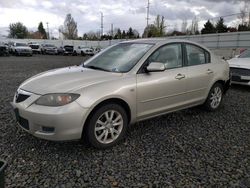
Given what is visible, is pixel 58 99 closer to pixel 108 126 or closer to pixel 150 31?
pixel 108 126

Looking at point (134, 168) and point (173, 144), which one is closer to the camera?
point (134, 168)

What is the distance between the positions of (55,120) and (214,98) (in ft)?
11.8

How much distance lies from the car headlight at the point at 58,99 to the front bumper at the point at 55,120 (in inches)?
2.2

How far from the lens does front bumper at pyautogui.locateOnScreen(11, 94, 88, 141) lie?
9.93 feet

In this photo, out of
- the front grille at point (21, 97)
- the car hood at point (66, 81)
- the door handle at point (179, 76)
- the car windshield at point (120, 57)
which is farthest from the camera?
the door handle at point (179, 76)

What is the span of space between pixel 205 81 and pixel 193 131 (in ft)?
3.84

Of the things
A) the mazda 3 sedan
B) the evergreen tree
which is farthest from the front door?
the evergreen tree

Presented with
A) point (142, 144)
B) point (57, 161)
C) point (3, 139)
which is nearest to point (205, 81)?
point (142, 144)

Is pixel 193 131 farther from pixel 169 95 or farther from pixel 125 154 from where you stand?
pixel 125 154

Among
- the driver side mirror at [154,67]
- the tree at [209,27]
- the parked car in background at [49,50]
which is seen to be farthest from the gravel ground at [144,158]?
the tree at [209,27]

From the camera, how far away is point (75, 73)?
3752 millimetres

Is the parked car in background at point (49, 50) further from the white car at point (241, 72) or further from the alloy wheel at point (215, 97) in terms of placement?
the alloy wheel at point (215, 97)

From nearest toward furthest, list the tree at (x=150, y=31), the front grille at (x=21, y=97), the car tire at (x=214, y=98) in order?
the front grille at (x=21, y=97), the car tire at (x=214, y=98), the tree at (x=150, y=31)

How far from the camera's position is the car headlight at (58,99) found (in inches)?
122
